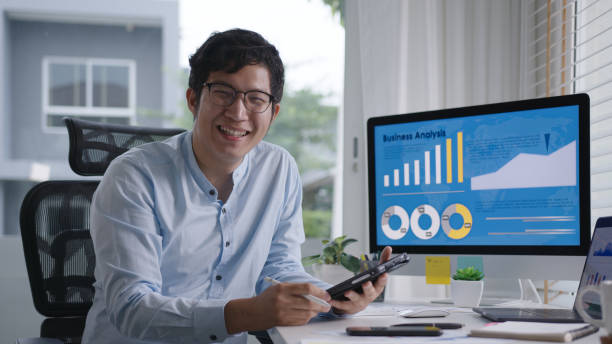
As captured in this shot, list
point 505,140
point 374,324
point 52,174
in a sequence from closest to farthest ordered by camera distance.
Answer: point 374,324 < point 505,140 < point 52,174

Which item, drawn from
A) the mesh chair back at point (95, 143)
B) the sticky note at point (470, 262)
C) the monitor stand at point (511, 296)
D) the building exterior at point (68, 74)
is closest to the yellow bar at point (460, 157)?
the sticky note at point (470, 262)

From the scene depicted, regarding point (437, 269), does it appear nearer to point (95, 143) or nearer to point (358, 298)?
point (358, 298)

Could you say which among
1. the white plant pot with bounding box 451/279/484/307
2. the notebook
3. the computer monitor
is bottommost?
the white plant pot with bounding box 451/279/484/307

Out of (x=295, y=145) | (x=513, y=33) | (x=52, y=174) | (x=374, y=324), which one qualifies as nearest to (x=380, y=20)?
(x=513, y=33)

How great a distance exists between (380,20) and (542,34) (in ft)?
2.08

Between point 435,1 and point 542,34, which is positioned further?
point 435,1

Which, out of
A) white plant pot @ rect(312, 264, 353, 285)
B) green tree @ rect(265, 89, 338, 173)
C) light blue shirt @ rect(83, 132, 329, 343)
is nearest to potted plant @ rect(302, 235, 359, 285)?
white plant pot @ rect(312, 264, 353, 285)

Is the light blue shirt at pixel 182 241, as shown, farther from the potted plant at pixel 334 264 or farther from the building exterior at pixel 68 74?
the building exterior at pixel 68 74

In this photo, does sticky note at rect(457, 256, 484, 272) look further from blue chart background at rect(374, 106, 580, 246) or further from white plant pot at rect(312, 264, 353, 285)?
white plant pot at rect(312, 264, 353, 285)

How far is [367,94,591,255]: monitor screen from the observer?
4.35 ft

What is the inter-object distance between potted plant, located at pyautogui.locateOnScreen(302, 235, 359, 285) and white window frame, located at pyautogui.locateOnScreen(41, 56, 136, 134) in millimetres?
1475

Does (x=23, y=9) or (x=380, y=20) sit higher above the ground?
(x=23, y=9)

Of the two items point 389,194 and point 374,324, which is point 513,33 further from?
point 374,324

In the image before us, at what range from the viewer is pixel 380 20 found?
7.32ft
